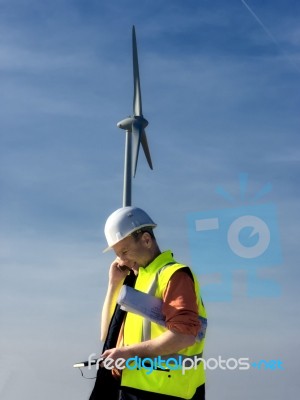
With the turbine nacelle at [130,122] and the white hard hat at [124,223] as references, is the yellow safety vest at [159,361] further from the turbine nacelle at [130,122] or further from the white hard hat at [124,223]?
the turbine nacelle at [130,122]

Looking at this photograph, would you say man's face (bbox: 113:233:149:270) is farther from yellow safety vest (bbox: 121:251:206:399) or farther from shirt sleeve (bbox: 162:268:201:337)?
shirt sleeve (bbox: 162:268:201:337)

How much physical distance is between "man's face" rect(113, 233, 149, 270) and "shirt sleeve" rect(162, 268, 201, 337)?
2.07 ft

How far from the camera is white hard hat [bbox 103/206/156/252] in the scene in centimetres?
798

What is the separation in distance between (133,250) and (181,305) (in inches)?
40.7

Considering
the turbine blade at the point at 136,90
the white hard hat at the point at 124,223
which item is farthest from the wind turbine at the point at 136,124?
the white hard hat at the point at 124,223

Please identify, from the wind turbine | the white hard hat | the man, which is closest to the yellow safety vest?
the man

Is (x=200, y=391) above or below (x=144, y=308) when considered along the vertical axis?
below

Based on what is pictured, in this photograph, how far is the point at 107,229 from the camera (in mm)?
8148

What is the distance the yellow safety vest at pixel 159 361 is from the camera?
7.39m

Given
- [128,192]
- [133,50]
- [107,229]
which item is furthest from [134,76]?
[107,229]

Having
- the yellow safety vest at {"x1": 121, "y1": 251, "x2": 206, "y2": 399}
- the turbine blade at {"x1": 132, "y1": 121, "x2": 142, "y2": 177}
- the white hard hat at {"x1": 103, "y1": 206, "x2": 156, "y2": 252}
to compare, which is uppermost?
the turbine blade at {"x1": 132, "y1": 121, "x2": 142, "y2": 177}

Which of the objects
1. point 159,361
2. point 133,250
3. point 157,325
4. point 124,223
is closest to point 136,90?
point 124,223

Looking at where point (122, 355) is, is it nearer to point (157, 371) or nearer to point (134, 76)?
point (157, 371)

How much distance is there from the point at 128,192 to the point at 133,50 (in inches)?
564
